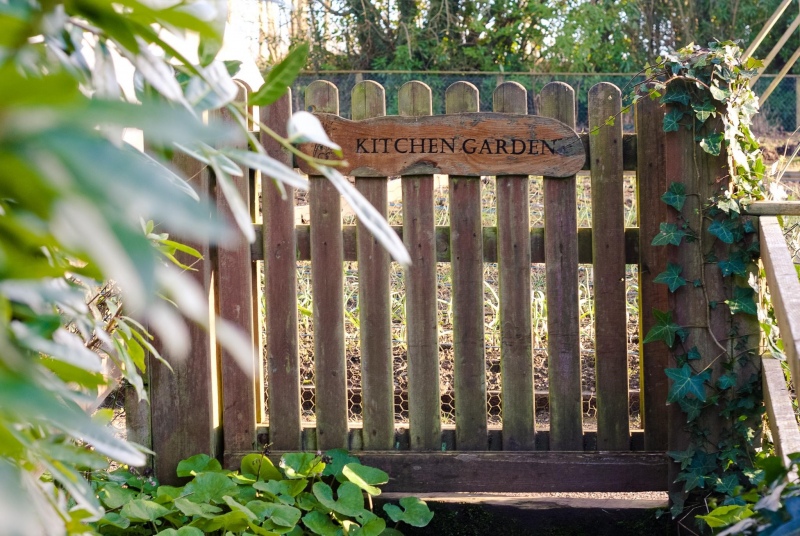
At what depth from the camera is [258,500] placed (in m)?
2.80

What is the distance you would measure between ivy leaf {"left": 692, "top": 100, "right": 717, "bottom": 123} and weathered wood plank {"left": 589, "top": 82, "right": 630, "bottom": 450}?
10.5 inches

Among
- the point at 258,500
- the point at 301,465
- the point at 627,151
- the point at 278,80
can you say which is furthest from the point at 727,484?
the point at 278,80

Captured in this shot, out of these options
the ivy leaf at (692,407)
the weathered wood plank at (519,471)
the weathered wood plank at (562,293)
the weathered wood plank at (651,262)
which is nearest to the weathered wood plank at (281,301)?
the weathered wood plank at (519,471)

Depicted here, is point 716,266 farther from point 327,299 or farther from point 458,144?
point 327,299

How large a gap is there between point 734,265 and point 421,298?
43.4 inches

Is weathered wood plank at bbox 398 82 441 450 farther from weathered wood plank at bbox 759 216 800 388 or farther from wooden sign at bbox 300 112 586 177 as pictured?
weathered wood plank at bbox 759 216 800 388

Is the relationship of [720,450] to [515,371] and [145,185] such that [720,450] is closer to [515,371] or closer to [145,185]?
[515,371]

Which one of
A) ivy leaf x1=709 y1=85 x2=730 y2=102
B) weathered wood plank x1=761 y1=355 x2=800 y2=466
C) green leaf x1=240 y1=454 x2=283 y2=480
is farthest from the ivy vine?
green leaf x1=240 y1=454 x2=283 y2=480

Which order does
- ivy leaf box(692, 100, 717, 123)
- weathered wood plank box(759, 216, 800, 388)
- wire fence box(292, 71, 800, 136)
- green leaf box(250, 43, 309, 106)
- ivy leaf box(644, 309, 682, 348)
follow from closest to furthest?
green leaf box(250, 43, 309, 106)
weathered wood plank box(759, 216, 800, 388)
ivy leaf box(692, 100, 717, 123)
ivy leaf box(644, 309, 682, 348)
wire fence box(292, 71, 800, 136)

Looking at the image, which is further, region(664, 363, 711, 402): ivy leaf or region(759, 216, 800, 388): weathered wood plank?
region(664, 363, 711, 402): ivy leaf

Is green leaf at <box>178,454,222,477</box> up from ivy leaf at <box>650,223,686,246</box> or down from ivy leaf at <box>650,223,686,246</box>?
down

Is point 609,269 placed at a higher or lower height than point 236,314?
higher

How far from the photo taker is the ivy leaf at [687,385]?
2.82m

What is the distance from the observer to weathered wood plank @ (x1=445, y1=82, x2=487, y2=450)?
302 centimetres
